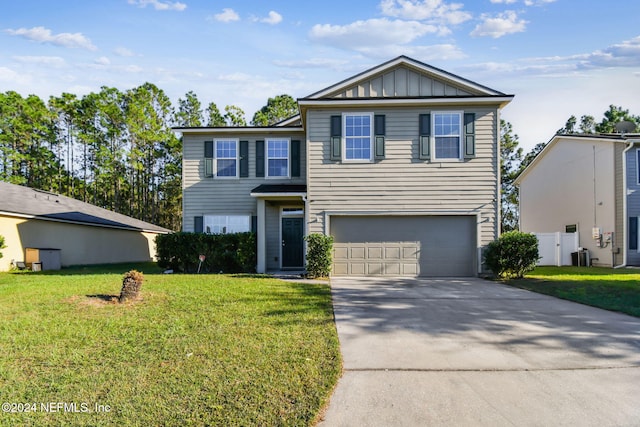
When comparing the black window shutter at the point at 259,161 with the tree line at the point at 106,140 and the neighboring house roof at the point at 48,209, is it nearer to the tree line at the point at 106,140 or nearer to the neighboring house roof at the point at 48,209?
the neighboring house roof at the point at 48,209

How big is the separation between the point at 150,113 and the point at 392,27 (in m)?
25.3

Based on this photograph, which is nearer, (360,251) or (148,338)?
(148,338)

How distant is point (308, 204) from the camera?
12.3 meters

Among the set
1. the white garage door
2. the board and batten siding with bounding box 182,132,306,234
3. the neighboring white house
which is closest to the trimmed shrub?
the white garage door

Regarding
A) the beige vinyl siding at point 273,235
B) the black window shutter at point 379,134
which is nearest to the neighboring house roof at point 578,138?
the black window shutter at point 379,134

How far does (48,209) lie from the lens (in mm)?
16781

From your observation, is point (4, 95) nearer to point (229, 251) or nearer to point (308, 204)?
point (229, 251)

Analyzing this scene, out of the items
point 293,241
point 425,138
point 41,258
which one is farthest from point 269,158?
point 41,258

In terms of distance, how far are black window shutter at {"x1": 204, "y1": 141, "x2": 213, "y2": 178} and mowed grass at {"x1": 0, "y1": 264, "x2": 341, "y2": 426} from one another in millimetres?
7591

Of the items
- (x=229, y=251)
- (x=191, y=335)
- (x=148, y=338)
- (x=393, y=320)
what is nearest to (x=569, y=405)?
(x=393, y=320)

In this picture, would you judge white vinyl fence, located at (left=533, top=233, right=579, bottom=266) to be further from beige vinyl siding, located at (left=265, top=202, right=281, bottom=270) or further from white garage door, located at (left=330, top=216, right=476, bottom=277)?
beige vinyl siding, located at (left=265, top=202, right=281, bottom=270)

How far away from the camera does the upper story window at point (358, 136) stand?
40.7ft

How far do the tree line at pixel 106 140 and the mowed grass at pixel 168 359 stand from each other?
26.3m

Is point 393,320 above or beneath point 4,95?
beneath
